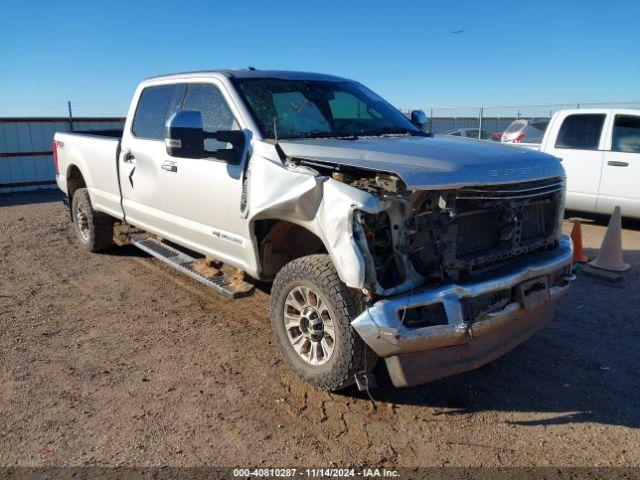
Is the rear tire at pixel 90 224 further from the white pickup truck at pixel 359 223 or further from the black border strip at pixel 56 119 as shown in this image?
the black border strip at pixel 56 119

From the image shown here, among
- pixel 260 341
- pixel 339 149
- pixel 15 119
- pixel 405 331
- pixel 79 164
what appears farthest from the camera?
pixel 15 119

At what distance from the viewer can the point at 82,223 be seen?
7.17 m

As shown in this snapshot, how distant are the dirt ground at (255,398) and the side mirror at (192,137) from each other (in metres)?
1.51

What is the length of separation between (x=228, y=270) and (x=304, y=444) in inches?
119

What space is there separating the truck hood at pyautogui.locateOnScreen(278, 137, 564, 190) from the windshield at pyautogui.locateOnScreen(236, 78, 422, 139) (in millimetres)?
296

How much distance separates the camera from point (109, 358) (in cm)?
410

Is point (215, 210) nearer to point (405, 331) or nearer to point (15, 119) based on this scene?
point (405, 331)

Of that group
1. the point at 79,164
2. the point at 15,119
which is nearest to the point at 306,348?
the point at 79,164

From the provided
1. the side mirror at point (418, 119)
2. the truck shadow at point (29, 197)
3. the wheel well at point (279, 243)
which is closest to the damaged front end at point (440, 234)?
the wheel well at point (279, 243)

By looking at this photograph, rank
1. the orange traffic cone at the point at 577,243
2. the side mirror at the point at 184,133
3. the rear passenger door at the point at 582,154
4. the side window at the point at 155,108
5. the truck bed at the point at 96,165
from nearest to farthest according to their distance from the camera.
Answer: the side mirror at the point at 184,133, the side window at the point at 155,108, the truck bed at the point at 96,165, the orange traffic cone at the point at 577,243, the rear passenger door at the point at 582,154

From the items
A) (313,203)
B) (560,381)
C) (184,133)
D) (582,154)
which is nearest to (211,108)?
(184,133)

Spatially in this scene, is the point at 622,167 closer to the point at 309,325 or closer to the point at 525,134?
the point at 525,134

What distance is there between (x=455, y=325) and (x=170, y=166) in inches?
116

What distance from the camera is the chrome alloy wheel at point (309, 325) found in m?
3.46
